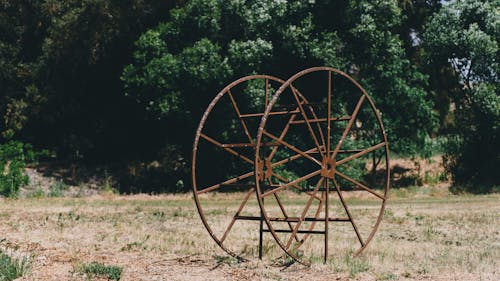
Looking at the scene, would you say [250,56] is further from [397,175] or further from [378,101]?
[397,175]

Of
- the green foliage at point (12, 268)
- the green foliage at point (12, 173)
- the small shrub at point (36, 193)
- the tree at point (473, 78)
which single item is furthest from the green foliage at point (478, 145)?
the green foliage at point (12, 268)

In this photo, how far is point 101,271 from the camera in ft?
36.0

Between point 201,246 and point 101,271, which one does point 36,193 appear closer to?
point 201,246

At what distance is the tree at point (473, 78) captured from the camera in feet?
96.4

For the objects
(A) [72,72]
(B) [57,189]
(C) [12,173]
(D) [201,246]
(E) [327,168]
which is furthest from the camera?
(A) [72,72]

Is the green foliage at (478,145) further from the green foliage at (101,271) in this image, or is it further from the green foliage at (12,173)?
the green foliage at (101,271)

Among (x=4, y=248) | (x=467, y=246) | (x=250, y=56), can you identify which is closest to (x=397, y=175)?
(x=250, y=56)

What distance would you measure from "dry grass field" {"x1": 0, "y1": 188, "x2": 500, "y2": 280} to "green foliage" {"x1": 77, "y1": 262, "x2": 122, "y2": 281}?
9cm

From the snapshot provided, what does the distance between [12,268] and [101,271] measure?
54.1 inches

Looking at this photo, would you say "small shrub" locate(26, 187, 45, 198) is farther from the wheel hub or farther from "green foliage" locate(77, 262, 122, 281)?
the wheel hub

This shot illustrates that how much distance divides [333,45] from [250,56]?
363cm

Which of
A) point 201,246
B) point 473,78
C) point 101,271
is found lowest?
point 101,271

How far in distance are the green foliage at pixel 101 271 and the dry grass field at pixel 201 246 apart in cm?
9

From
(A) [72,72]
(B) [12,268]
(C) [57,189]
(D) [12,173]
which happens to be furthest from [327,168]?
(A) [72,72]
